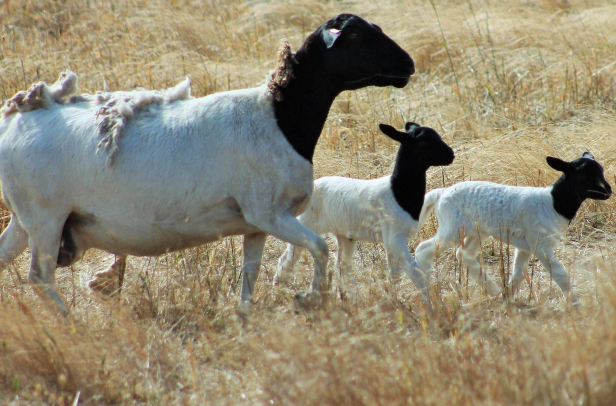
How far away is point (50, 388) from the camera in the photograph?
377 centimetres

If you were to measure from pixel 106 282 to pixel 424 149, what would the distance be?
2240mm

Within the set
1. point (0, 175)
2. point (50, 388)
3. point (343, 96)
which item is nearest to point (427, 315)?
point (50, 388)

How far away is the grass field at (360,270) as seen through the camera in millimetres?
3238

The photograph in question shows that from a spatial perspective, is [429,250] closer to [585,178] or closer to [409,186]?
[409,186]

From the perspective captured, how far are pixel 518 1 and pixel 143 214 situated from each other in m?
11.3

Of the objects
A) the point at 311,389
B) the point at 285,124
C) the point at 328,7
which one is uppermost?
the point at 285,124

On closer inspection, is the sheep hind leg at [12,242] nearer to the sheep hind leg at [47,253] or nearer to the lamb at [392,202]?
the sheep hind leg at [47,253]

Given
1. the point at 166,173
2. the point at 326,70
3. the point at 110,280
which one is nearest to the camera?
the point at 166,173

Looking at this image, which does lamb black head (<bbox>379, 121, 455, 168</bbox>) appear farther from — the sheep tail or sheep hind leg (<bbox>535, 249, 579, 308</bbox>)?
sheep hind leg (<bbox>535, 249, 579, 308</bbox>)

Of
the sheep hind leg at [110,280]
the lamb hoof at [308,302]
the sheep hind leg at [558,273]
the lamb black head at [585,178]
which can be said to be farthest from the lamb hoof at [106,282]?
the lamb black head at [585,178]

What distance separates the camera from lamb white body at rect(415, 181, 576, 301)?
18.1 feet

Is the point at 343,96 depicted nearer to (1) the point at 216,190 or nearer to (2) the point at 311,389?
(1) the point at 216,190

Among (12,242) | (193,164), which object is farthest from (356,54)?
(12,242)

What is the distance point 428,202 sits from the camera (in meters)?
5.93
